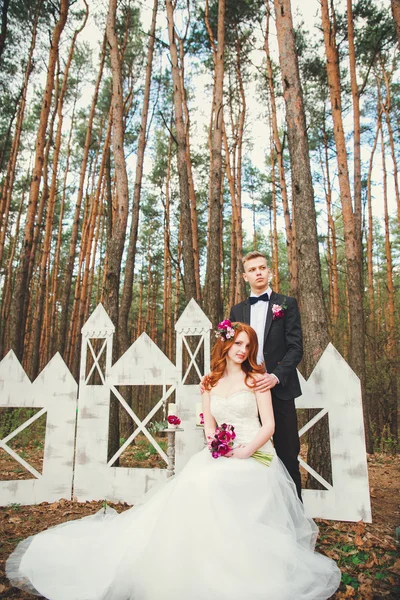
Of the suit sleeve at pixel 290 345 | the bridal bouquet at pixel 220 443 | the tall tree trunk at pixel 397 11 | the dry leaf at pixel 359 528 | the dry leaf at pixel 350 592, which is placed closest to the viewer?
the dry leaf at pixel 350 592

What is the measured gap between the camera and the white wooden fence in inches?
135

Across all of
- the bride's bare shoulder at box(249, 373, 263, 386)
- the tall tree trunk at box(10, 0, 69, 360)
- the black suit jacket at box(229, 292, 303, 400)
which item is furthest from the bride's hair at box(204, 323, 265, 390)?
the tall tree trunk at box(10, 0, 69, 360)

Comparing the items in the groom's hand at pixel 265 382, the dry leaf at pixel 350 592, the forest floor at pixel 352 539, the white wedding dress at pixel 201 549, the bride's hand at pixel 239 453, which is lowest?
the forest floor at pixel 352 539

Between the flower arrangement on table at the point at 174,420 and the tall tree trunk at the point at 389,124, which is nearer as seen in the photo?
the flower arrangement on table at the point at 174,420

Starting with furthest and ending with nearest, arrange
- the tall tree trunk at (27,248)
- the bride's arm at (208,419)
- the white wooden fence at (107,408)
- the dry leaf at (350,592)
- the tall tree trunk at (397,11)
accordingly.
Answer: the tall tree trunk at (27,248)
the tall tree trunk at (397,11)
the white wooden fence at (107,408)
the bride's arm at (208,419)
the dry leaf at (350,592)

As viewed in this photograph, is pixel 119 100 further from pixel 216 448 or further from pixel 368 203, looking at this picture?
pixel 368 203

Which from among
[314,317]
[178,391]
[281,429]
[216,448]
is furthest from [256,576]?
[314,317]

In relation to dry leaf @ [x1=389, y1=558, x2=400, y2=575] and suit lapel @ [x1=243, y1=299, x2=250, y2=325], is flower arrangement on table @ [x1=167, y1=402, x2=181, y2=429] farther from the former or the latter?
dry leaf @ [x1=389, y1=558, x2=400, y2=575]

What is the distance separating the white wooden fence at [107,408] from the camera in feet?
11.3

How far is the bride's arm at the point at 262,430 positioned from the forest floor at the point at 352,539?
2.78 feet

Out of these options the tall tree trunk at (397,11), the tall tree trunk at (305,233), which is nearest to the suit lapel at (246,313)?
the tall tree trunk at (305,233)

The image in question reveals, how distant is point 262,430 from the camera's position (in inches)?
94.0

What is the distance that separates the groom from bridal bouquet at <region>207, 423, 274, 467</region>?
0.51 meters

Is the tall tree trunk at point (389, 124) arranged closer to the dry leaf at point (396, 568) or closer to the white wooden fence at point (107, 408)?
the white wooden fence at point (107, 408)
